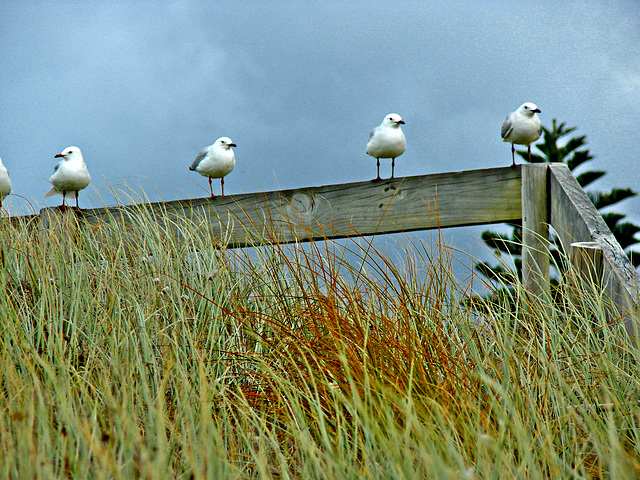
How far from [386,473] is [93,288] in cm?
244

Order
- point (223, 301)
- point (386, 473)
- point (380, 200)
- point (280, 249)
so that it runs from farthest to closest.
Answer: point (380, 200)
point (280, 249)
point (223, 301)
point (386, 473)

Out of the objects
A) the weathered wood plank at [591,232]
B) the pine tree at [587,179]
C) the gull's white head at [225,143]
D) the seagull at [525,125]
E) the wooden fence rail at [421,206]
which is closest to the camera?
the weathered wood plank at [591,232]

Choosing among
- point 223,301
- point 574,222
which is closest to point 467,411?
point 223,301

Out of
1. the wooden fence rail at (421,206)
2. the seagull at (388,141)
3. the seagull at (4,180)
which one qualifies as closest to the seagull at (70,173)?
the seagull at (4,180)

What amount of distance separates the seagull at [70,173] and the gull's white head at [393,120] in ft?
11.5

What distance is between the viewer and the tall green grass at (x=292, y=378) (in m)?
1.69

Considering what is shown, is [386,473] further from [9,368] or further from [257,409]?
[9,368]

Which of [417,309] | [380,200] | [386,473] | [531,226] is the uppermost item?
[380,200]

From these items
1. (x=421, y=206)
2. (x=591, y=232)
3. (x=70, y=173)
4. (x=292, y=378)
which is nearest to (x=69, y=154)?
(x=70, y=173)

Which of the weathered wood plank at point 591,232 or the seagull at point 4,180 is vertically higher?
the seagull at point 4,180

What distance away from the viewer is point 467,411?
6.66 ft

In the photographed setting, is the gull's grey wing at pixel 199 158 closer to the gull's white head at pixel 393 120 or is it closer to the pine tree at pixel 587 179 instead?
the gull's white head at pixel 393 120

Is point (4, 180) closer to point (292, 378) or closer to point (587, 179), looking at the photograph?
point (292, 378)

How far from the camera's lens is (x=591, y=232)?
3250 mm
